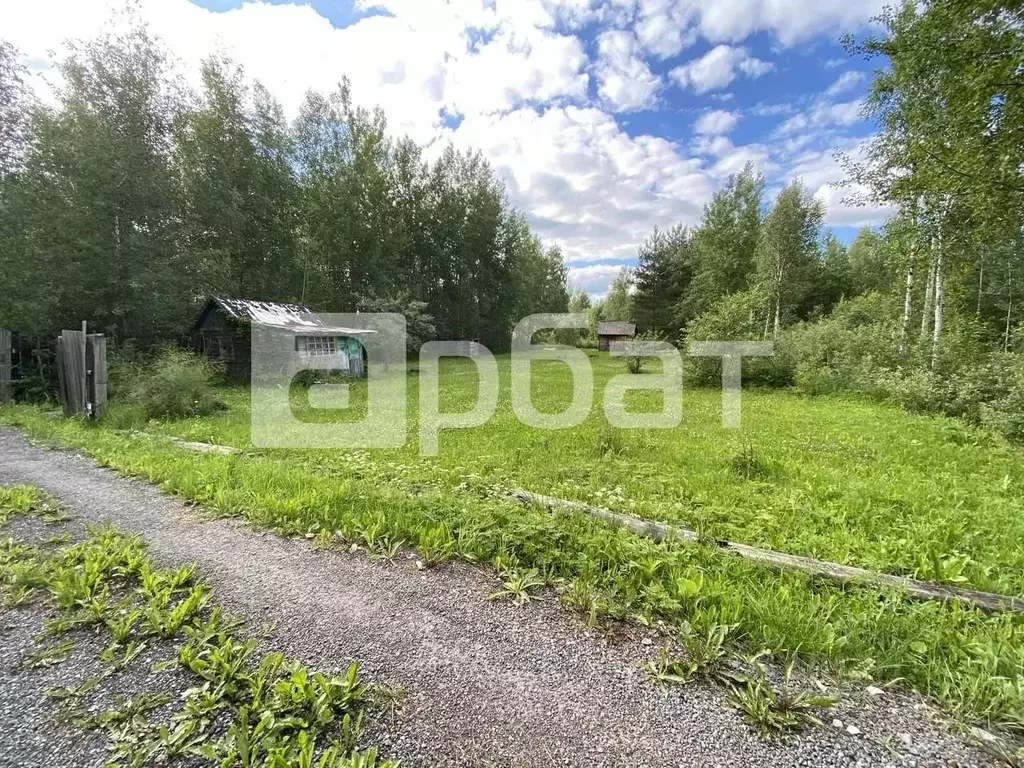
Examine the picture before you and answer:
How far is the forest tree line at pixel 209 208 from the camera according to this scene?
10.5 meters

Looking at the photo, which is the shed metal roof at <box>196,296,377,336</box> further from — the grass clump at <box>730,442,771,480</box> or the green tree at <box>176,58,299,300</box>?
the grass clump at <box>730,442,771,480</box>

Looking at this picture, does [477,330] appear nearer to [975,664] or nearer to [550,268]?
[550,268]

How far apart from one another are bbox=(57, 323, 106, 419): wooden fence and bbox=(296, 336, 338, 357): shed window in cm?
869

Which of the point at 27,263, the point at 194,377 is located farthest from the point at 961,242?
the point at 27,263

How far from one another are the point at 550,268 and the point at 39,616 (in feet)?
155

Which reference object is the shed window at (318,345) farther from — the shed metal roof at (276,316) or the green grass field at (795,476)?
the green grass field at (795,476)

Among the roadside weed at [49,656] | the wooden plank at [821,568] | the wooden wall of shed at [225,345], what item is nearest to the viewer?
the roadside weed at [49,656]

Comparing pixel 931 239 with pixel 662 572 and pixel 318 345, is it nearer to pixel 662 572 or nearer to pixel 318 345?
pixel 662 572

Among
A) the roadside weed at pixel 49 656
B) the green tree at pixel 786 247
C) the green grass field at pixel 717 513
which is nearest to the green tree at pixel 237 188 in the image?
the green grass field at pixel 717 513

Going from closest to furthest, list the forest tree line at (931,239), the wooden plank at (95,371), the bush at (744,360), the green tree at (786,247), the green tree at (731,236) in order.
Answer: the forest tree line at (931,239)
the wooden plank at (95,371)
the bush at (744,360)
the green tree at (786,247)
the green tree at (731,236)

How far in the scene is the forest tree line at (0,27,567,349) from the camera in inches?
412

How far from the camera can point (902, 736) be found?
1732mm

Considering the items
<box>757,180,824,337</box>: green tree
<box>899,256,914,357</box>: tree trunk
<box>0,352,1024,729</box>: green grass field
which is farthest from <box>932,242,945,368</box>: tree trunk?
<box>757,180,824,337</box>: green tree

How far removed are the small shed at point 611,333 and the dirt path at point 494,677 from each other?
135 ft
